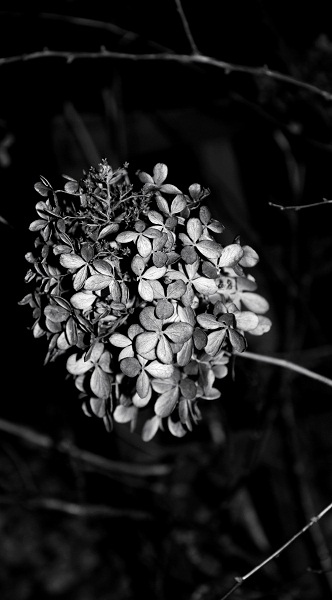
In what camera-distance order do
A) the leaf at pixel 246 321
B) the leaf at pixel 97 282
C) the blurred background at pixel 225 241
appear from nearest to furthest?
1. the leaf at pixel 97 282
2. the leaf at pixel 246 321
3. the blurred background at pixel 225 241

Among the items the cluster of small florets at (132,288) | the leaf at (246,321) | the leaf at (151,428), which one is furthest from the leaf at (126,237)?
the leaf at (151,428)

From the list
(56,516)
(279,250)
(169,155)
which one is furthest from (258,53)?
(56,516)

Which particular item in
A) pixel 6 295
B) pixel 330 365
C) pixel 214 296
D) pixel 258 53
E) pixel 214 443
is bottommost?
pixel 214 443

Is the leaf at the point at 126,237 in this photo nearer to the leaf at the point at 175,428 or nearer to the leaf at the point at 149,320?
the leaf at the point at 149,320

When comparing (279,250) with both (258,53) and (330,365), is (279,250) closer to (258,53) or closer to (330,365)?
(330,365)

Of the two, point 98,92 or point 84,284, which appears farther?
point 98,92

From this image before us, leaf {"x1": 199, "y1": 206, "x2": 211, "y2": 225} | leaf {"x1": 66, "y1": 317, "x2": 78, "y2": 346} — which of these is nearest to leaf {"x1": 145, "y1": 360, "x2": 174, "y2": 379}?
leaf {"x1": 66, "y1": 317, "x2": 78, "y2": 346}
